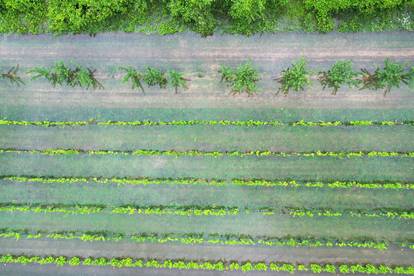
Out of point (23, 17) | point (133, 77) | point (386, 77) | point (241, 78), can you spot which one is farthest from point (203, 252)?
point (23, 17)

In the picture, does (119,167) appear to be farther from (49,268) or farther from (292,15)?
(292,15)

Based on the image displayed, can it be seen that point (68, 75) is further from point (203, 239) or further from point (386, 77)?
point (386, 77)

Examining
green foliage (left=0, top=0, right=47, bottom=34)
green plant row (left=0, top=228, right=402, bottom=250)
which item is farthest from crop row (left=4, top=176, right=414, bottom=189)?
green foliage (left=0, top=0, right=47, bottom=34)

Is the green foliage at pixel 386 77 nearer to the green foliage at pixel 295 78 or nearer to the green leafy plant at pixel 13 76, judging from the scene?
the green foliage at pixel 295 78

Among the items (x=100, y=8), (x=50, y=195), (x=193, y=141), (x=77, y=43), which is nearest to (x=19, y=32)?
(x=77, y=43)

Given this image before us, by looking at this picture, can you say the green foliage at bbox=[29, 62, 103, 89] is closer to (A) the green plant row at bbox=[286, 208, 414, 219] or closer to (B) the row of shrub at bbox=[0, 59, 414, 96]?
(B) the row of shrub at bbox=[0, 59, 414, 96]

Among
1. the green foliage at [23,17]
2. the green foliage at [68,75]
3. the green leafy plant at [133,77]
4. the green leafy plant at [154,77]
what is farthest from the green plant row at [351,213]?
the green foliage at [23,17]
